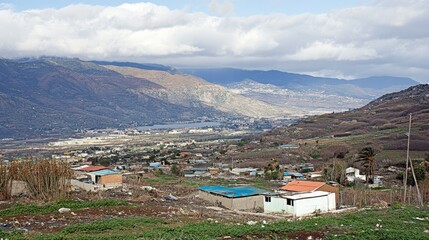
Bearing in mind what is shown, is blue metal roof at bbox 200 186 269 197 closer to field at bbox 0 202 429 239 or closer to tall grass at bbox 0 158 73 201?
tall grass at bbox 0 158 73 201

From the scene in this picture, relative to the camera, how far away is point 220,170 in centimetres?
8019

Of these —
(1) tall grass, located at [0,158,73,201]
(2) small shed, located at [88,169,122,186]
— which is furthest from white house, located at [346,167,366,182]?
(1) tall grass, located at [0,158,73,201]

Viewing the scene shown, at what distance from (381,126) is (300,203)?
A: 96.7m

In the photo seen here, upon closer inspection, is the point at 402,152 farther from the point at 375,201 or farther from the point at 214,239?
the point at 214,239

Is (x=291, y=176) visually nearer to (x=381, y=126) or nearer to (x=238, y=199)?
(x=238, y=199)

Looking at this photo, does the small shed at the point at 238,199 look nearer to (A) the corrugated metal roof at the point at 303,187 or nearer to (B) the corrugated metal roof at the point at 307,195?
(A) the corrugated metal roof at the point at 303,187

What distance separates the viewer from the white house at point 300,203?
35.9m

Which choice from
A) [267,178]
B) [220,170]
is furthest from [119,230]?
[220,170]

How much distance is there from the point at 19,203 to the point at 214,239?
1664 centimetres

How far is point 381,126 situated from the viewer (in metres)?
126

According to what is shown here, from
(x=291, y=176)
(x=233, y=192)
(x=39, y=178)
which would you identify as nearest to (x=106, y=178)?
(x=233, y=192)

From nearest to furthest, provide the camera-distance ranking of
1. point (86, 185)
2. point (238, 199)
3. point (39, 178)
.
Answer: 1. point (39, 178)
2. point (238, 199)
3. point (86, 185)

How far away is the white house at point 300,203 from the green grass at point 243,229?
10407 mm

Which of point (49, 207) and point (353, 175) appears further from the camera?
point (353, 175)
